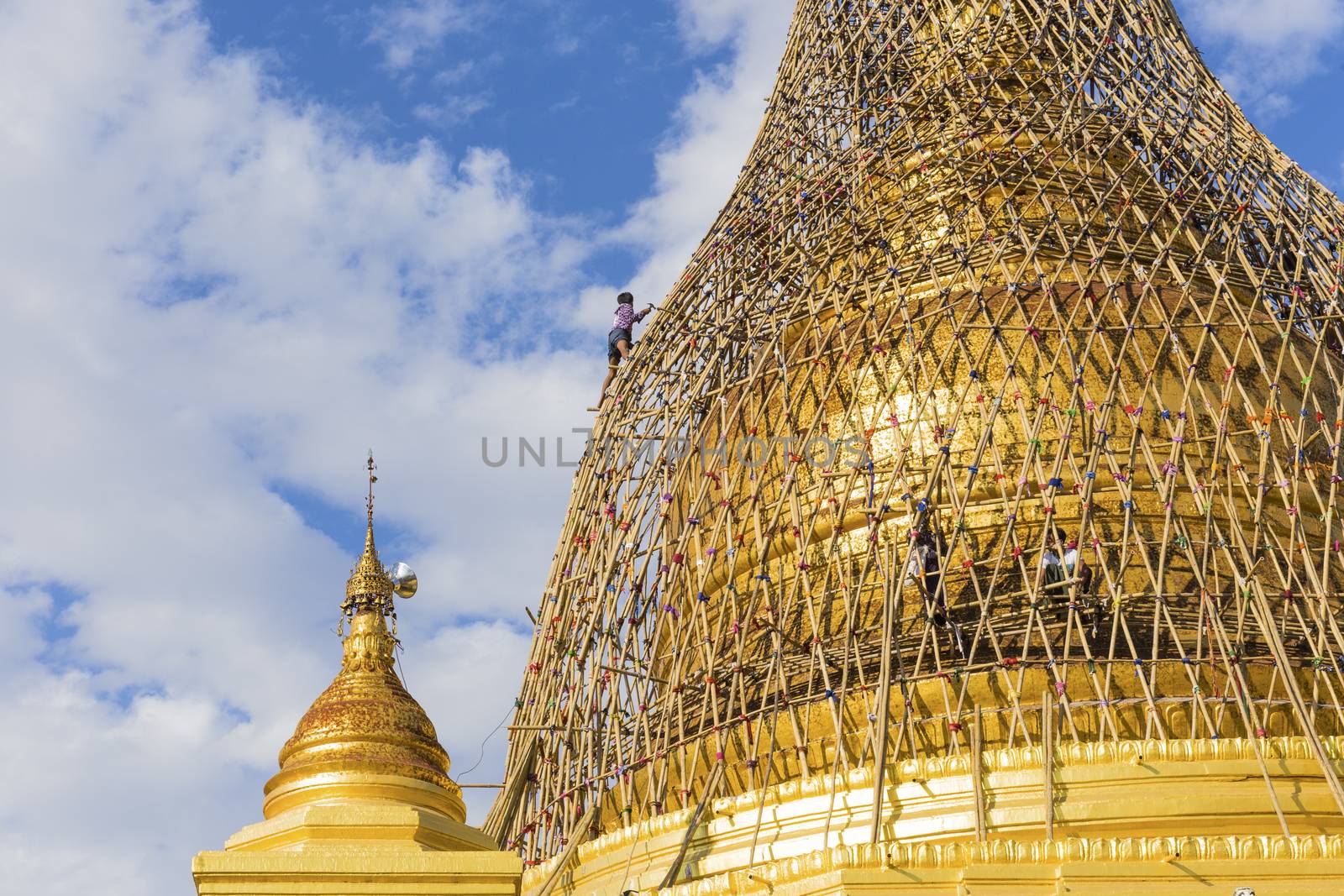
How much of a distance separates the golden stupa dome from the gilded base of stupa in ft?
5.28

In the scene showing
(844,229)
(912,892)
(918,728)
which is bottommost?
(912,892)

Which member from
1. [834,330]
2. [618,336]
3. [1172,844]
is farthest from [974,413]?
[1172,844]

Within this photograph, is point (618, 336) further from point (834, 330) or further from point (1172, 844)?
point (1172, 844)

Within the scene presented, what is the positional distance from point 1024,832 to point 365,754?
5.81 metres

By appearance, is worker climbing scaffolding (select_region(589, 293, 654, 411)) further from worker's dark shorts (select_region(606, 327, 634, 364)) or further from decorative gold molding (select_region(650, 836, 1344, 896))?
decorative gold molding (select_region(650, 836, 1344, 896))

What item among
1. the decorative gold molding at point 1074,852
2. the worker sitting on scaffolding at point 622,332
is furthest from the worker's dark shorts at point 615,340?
the decorative gold molding at point 1074,852

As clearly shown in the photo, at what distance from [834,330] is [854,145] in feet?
8.93

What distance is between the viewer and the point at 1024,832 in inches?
508

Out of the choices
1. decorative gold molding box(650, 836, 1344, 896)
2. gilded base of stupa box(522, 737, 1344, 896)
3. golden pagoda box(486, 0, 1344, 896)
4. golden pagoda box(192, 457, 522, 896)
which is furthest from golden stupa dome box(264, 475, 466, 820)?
decorative gold molding box(650, 836, 1344, 896)

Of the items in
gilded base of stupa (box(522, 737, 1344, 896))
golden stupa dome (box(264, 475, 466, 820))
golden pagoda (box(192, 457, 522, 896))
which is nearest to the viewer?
gilded base of stupa (box(522, 737, 1344, 896))

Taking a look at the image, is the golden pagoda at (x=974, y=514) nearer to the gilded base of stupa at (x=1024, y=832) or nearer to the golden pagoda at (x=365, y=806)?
the gilded base of stupa at (x=1024, y=832)

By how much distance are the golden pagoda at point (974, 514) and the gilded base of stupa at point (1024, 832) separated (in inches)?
1.1

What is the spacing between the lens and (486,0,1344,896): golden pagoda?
42.5 ft

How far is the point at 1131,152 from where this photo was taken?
59.7 ft
